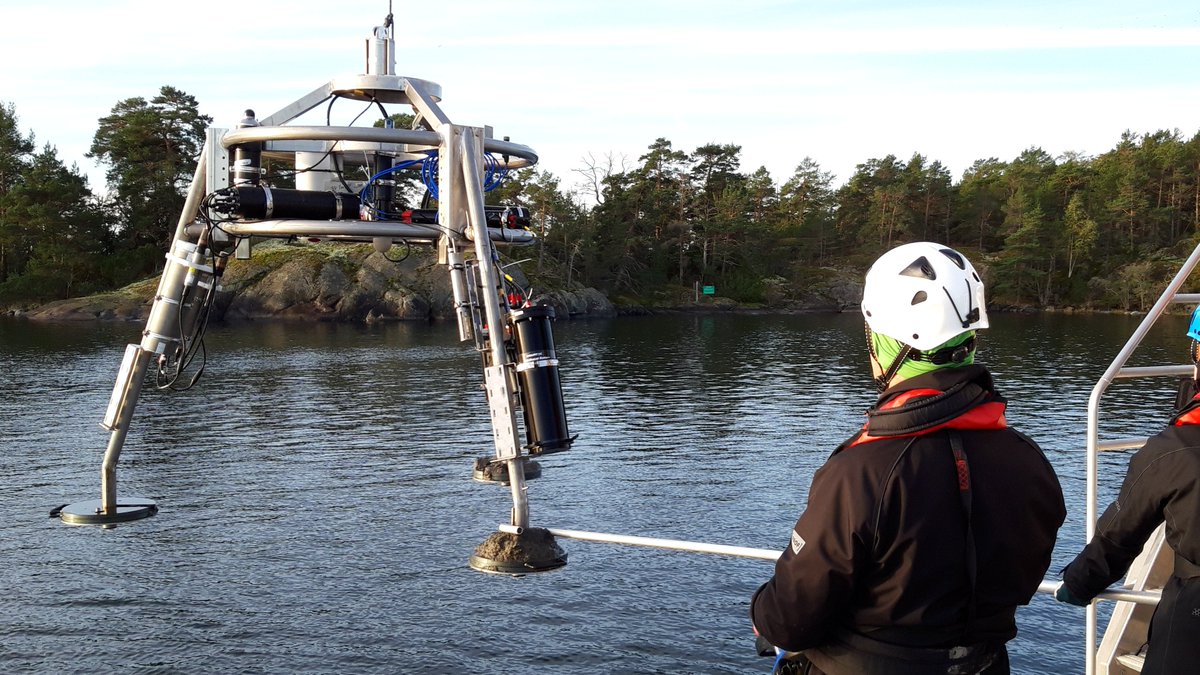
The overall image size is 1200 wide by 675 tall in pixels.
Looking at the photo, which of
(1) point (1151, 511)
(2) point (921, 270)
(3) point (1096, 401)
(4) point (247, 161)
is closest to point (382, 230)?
(4) point (247, 161)

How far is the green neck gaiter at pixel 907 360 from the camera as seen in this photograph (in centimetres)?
335

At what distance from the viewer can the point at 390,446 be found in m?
30.2

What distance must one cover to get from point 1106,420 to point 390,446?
2426 cm

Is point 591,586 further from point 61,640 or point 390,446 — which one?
point 390,446

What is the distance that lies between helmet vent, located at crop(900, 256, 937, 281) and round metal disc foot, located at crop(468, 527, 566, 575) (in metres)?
4.28

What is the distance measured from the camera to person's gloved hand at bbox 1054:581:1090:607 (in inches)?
170

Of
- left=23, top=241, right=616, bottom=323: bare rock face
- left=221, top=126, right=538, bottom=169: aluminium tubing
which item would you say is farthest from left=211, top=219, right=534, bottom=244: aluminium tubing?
left=23, top=241, right=616, bottom=323: bare rock face

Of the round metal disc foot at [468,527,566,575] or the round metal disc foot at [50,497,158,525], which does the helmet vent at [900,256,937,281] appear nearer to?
the round metal disc foot at [468,527,566,575]

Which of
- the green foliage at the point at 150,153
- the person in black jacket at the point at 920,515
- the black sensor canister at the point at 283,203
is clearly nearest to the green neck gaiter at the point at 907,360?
the person in black jacket at the point at 920,515

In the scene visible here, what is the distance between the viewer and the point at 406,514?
70.2 ft

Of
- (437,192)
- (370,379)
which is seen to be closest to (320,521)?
(437,192)

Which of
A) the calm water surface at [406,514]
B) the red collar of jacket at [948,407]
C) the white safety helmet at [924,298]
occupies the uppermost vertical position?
the white safety helmet at [924,298]

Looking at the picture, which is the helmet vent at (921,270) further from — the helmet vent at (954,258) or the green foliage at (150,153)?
the green foliage at (150,153)

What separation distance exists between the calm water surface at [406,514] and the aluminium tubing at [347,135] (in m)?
7.33
